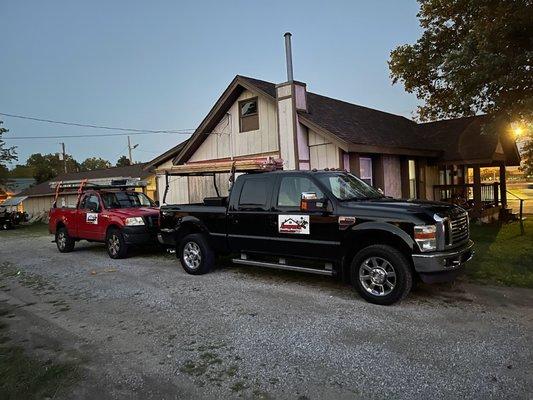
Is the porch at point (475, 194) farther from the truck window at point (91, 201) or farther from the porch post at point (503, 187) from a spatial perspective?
the truck window at point (91, 201)

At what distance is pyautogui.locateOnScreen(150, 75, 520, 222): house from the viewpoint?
1309cm

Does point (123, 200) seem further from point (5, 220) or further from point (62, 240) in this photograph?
point (5, 220)

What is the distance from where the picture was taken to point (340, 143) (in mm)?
12000

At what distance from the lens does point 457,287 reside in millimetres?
6691

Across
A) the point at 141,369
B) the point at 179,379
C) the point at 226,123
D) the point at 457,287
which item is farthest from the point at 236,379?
the point at 226,123

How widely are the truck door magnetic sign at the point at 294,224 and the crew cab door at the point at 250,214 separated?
32 cm

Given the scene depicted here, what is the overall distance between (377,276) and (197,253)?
3917 mm

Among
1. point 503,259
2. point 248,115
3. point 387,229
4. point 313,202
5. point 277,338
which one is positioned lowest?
point 277,338

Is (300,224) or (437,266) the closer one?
(437,266)

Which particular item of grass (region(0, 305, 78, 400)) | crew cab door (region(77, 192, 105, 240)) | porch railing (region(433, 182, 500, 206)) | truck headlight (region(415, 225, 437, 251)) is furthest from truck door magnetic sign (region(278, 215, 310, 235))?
porch railing (region(433, 182, 500, 206))

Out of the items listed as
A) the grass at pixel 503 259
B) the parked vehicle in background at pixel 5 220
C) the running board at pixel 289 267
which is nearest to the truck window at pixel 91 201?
the running board at pixel 289 267

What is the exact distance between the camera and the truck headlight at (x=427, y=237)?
18.5ft

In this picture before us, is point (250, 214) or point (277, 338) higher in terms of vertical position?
point (250, 214)

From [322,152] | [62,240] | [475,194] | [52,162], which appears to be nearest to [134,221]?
[62,240]
